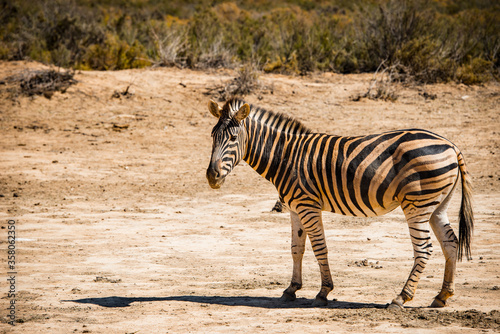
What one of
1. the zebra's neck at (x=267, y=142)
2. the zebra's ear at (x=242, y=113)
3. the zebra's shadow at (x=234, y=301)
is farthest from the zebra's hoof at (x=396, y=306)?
the zebra's ear at (x=242, y=113)

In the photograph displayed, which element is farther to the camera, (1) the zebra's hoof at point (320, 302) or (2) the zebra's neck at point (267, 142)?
(2) the zebra's neck at point (267, 142)

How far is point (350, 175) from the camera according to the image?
220 inches

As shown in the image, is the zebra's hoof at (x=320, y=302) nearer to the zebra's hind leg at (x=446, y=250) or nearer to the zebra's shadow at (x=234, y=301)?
the zebra's shadow at (x=234, y=301)

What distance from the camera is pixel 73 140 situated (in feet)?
44.1

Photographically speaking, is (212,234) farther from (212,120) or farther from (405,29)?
(405,29)

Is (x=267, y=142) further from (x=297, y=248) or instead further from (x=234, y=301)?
(x=234, y=301)

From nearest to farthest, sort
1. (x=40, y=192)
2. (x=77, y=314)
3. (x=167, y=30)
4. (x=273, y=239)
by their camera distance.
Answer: (x=77, y=314) → (x=273, y=239) → (x=40, y=192) → (x=167, y=30)

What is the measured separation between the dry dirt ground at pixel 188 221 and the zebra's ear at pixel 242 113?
195 cm

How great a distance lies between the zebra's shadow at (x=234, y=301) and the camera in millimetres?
5609

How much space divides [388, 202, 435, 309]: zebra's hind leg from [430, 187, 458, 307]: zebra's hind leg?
23 centimetres

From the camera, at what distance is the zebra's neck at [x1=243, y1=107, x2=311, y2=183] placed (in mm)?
5934

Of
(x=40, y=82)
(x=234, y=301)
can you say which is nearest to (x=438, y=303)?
(x=234, y=301)

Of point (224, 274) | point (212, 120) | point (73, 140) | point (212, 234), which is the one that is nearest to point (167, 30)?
point (212, 120)

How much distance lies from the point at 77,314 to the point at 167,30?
641 inches
